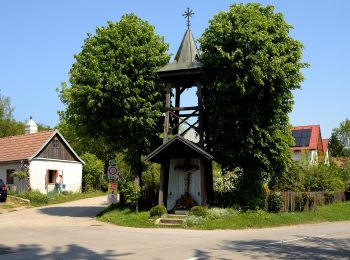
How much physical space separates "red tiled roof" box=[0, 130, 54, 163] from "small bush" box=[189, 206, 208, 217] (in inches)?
784

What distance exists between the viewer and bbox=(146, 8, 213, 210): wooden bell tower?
21888 millimetres

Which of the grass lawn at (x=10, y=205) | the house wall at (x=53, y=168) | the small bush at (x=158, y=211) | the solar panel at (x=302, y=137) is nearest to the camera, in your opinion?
the small bush at (x=158, y=211)

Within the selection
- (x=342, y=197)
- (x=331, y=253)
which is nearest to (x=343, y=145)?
(x=342, y=197)

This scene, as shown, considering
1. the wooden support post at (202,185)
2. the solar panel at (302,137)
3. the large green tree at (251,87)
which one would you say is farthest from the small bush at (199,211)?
the solar panel at (302,137)

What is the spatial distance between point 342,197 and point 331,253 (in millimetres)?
23233

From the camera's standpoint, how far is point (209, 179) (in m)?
24.8

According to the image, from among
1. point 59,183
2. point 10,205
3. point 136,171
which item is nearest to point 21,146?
point 59,183

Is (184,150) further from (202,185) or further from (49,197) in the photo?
(49,197)

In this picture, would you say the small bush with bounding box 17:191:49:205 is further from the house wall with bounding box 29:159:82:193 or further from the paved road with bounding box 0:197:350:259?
the paved road with bounding box 0:197:350:259

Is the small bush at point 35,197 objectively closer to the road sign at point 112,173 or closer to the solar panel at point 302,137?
the road sign at point 112,173

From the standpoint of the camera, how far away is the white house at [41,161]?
119 feet

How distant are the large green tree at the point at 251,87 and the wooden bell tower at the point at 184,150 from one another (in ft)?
3.49

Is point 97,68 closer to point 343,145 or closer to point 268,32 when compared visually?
point 268,32

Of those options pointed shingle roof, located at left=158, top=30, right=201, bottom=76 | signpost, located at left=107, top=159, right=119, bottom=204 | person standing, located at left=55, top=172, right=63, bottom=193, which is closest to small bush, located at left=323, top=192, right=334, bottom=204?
pointed shingle roof, located at left=158, top=30, right=201, bottom=76
